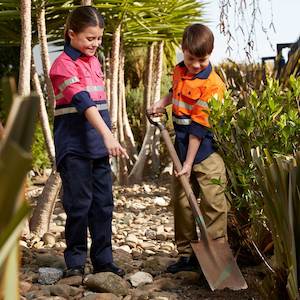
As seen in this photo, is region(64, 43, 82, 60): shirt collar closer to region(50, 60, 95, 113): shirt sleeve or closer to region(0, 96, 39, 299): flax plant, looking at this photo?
region(50, 60, 95, 113): shirt sleeve

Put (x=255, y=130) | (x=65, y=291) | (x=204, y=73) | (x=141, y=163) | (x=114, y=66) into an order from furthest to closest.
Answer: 1. (x=141, y=163)
2. (x=114, y=66)
3. (x=204, y=73)
4. (x=65, y=291)
5. (x=255, y=130)

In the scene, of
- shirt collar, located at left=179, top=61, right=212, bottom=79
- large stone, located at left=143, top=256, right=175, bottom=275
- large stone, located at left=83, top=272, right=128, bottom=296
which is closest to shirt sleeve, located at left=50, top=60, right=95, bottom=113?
shirt collar, located at left=179, top=61, right=212, bottom=79

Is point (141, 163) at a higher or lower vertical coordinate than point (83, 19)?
lower

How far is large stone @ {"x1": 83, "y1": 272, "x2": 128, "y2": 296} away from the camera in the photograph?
10.8ft

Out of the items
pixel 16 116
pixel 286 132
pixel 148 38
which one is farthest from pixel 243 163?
pixel 148 38

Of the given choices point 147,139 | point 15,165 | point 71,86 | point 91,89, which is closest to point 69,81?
point 71,86

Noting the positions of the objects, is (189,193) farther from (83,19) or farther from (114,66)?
(114,66)

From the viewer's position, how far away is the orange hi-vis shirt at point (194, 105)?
3451 mm

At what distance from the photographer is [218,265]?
11.1 feet

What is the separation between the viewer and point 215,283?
3.33m

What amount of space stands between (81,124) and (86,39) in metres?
0.42

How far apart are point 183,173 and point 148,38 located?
184 inches

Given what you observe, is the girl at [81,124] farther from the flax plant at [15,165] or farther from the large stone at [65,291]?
the flax plant at [15,165]

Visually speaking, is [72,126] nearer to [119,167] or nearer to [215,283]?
[215,283]
